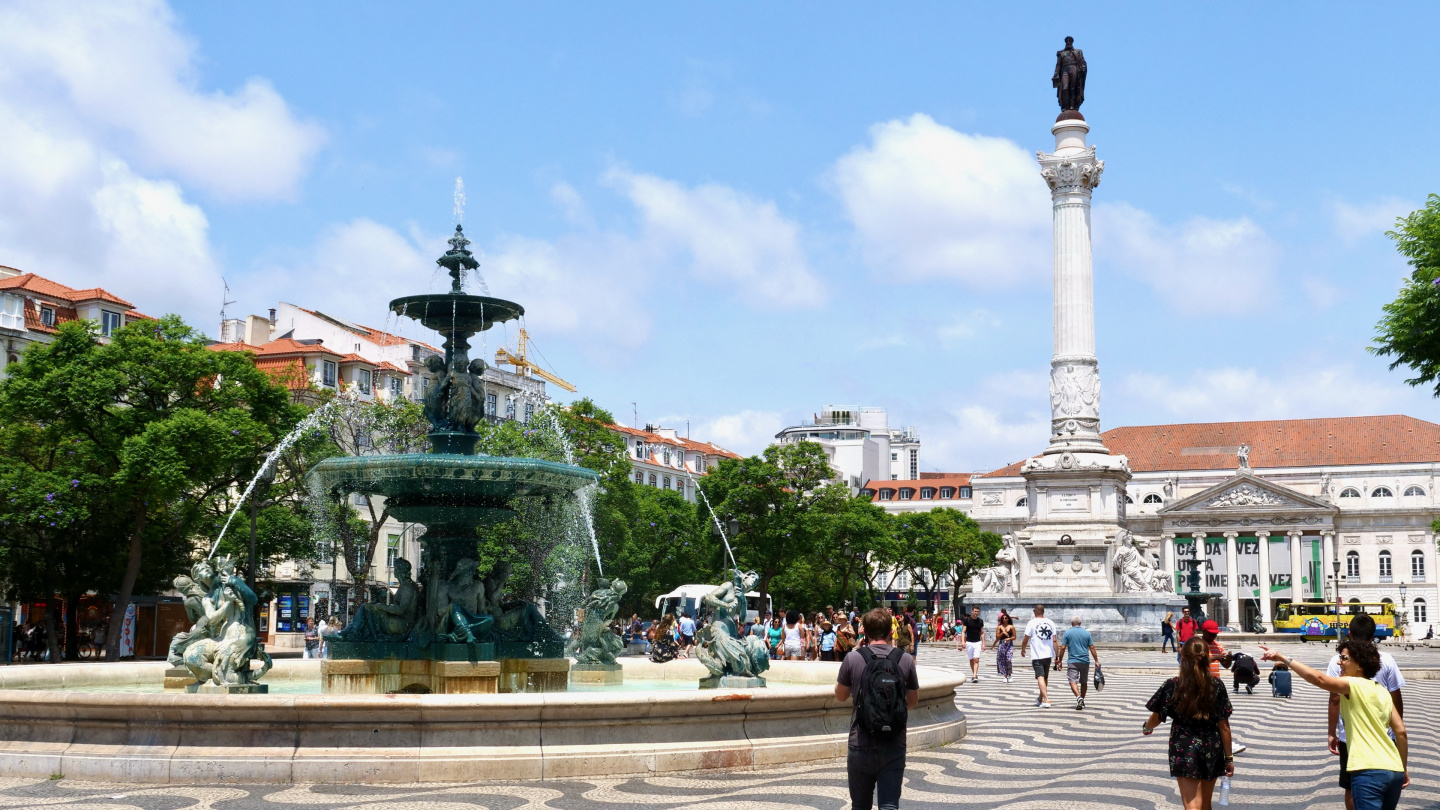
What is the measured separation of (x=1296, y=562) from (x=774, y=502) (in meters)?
56.1

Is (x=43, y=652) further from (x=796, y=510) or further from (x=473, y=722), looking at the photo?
(x=473, y=722)

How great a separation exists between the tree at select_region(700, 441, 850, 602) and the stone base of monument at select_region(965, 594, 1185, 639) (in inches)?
543

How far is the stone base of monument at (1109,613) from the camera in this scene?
1620 inches

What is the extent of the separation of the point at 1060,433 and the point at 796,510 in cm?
1303

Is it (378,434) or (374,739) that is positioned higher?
(378,434)

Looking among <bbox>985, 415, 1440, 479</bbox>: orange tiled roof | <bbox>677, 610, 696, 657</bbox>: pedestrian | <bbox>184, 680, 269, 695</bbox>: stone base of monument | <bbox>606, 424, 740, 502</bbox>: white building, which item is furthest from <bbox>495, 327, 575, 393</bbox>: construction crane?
<bbox>184, 680, 269, 695</bbox>: stone base of monument

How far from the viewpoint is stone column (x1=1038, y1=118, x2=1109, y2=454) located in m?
45.5

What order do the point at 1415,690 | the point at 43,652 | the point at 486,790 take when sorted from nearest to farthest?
the point at 486,790, the point at 1415,690, the point at 43,652

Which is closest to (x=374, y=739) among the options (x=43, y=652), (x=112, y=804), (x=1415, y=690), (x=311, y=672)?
(x=112, y=804)

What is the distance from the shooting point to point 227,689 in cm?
1205

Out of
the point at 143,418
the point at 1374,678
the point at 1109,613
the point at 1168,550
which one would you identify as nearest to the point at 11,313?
the point at 143,418

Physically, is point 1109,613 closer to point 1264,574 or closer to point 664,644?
point 664,644

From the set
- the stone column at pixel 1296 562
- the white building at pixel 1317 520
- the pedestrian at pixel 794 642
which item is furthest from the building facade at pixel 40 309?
the stone column at pixel 1296 562

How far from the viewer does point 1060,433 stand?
4581 centimetres
